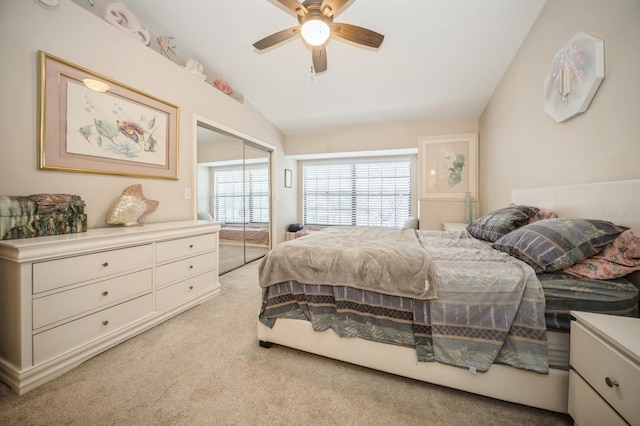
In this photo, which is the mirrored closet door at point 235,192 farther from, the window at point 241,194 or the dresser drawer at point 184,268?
the dresser drawer at point 184,268

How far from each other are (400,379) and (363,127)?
4159mm

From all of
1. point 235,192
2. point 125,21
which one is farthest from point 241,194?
point 125,21

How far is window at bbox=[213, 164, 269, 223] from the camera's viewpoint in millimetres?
3434

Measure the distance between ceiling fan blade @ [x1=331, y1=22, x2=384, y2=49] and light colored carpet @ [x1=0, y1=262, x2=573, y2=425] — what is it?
2.64 meters

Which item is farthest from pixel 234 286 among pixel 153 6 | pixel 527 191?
pixel 527 191

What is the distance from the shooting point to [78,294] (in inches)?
58.7

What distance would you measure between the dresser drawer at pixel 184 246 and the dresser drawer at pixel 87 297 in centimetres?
18

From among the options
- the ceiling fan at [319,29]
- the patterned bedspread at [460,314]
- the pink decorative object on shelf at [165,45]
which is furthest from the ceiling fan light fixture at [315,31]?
the patterned bedspread at [460,314]

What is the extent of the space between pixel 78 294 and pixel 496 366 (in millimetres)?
2537

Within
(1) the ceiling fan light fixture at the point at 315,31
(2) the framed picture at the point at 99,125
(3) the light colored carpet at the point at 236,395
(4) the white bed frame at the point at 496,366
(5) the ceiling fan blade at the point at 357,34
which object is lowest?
(3) the light colored carpet at the point at 236,395

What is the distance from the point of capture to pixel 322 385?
1345mm

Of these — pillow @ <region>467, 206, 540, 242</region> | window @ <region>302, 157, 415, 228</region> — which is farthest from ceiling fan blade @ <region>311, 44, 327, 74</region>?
window @ <region>302, 157, 415, 228</region>

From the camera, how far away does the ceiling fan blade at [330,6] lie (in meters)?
1.72

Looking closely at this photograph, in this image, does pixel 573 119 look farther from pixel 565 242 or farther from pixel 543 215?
pixel 565 242
